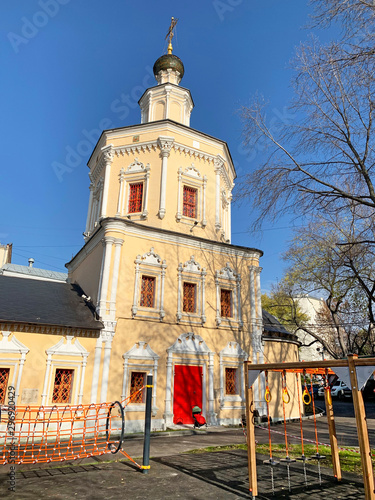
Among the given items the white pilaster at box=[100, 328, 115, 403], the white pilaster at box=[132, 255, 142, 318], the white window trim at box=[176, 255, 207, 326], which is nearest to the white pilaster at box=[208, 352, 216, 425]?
the white window trim at box=[176, 255, 207, 326]

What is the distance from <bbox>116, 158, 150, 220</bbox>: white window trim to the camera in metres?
18.2

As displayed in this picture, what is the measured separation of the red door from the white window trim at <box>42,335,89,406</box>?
406 centimetres

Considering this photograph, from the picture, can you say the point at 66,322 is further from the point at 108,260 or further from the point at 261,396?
the point at 261,396

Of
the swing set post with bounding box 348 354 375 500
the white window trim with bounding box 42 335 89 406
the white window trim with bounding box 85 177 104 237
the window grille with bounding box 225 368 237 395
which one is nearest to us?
the swing set post with bounding box 348 354 375 500

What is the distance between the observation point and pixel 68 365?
13.5 m

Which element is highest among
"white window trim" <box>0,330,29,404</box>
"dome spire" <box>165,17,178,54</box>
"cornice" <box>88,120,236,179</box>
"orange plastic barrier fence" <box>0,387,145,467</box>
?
"dome spire" <box>165,17,178,54</box>

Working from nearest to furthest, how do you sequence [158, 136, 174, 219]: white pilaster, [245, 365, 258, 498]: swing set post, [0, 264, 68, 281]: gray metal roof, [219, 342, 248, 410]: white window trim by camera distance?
[245, 365, 258, 498]: swing set post → [219, 342, 248, 410]: white window trim → [158, 136, 174, 219]: white pilaster → [0, 264, 68, 281]: gray metal roof

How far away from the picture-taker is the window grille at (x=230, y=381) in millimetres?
16906

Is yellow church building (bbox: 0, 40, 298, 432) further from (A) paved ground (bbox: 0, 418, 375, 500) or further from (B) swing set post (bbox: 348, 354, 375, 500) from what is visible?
(B) swing set post (bbox: 348, 354, 375, 500)

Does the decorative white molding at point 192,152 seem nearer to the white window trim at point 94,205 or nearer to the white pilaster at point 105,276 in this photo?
the white window trim at point 94,205

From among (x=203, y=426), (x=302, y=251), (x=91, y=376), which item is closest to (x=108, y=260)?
(x=91, y=376)

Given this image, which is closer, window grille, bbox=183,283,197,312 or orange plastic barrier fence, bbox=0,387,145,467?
orange plastic barrier fence, bbox=0,387,145,467

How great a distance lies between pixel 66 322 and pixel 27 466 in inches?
235

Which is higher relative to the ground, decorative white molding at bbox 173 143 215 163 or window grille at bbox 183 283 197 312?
decorative white molding at bbox 173 143 215 163
